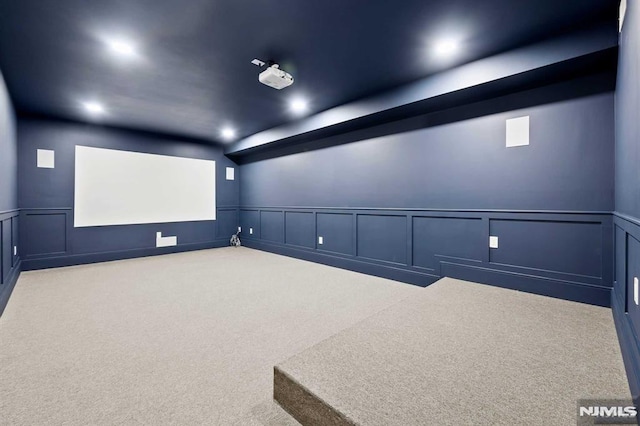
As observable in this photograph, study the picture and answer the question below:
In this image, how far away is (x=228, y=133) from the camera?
588 centimetres

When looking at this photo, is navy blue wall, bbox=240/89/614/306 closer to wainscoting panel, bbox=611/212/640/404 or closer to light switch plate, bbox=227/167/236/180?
wainscoting panel, bbox=611/212/640/404

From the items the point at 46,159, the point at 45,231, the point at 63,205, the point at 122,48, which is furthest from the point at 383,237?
the point at 46,159

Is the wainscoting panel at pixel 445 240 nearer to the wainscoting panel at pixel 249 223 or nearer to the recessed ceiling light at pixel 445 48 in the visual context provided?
the recessed ceiling light at pixel 445 48

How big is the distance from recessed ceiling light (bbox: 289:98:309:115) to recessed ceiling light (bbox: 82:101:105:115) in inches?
110

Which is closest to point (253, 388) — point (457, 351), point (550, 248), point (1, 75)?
point (457, 351)

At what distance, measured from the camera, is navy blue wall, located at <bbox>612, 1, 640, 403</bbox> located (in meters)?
1.46

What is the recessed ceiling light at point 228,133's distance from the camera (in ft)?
18.3

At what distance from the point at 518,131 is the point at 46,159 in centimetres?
685

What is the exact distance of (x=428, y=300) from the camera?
268 centimetres

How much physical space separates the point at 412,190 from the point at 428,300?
170 cm

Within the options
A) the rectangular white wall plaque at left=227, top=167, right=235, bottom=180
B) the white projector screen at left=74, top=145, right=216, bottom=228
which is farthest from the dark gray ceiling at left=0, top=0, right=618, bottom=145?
the rectangular white wall plaque at left=227, top=167, right=235, bottom=180

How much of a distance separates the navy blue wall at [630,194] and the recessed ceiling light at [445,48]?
3.67ft

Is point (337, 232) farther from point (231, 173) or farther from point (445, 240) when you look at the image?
point (231, 173)

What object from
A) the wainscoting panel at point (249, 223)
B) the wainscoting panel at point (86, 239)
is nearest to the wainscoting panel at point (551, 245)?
the wainscoting panel at point (249, 223)
